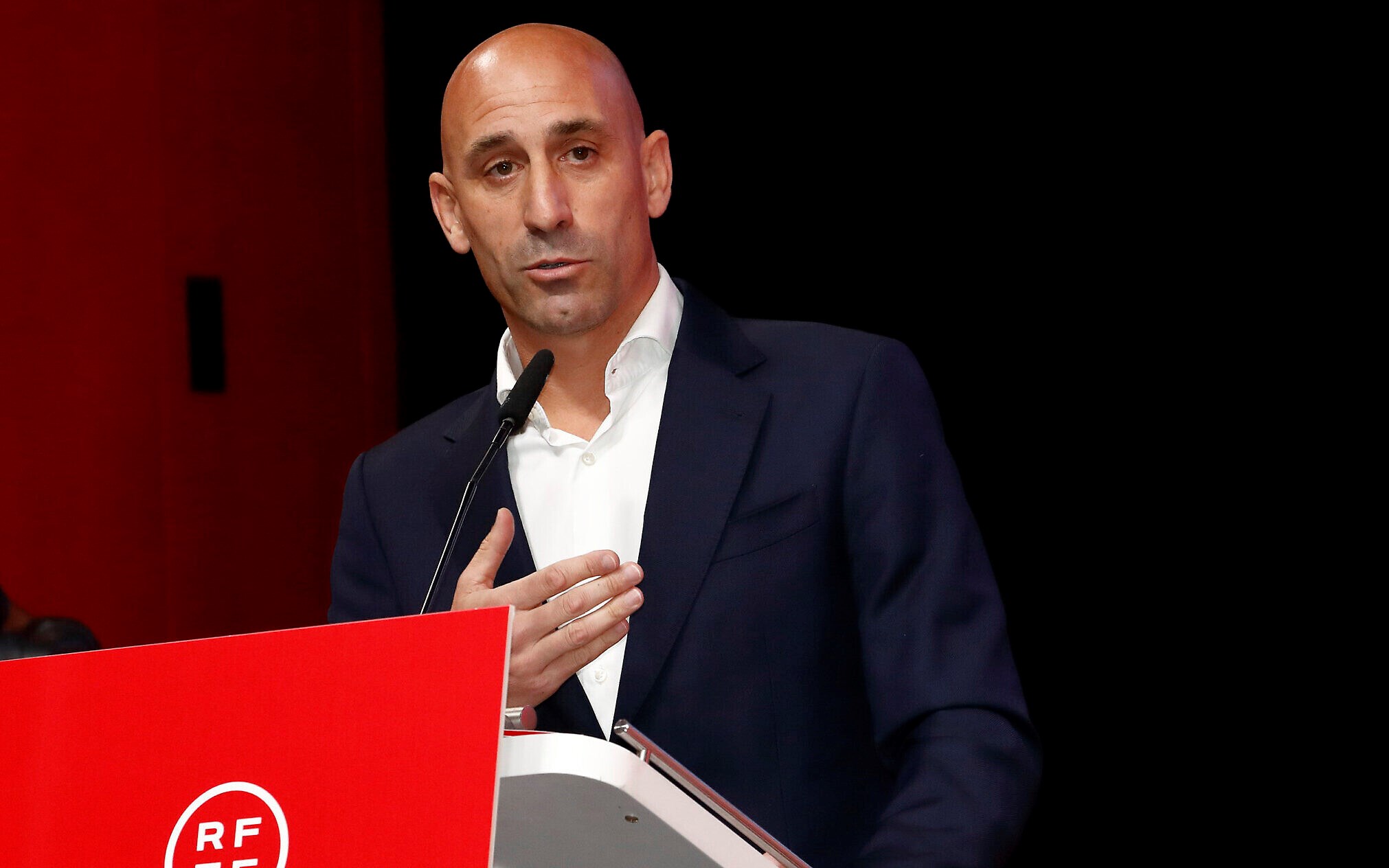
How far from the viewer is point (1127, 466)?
2.63 m

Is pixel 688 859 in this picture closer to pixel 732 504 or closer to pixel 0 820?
pixel 0 820

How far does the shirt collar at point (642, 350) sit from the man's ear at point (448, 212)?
0.18 m

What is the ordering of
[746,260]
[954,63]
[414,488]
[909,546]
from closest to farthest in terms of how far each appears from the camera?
[909,546] → [414,488] → [954,63] → [746,260]

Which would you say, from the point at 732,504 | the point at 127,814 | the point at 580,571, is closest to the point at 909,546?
the point at 732,504

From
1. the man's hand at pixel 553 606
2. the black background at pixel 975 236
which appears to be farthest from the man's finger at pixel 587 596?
the black background at pixel 975 236

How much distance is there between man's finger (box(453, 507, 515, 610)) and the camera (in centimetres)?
117

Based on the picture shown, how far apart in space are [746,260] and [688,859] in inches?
84.0

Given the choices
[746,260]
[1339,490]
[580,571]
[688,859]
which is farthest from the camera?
[746,260]

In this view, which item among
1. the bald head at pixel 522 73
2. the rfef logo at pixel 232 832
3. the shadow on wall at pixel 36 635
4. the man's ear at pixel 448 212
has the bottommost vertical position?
the shadow on wall at pixel 36 635

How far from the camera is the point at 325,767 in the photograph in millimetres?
855

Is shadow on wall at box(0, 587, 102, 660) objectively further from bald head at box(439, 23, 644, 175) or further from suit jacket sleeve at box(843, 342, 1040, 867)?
suit jacket sleeve at box(843, 342, 1040, 867)

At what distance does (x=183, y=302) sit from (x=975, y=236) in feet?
5.75

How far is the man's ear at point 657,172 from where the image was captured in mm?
1849

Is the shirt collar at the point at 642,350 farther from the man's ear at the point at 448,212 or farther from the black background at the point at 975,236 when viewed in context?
the black background at the point at 975,236
